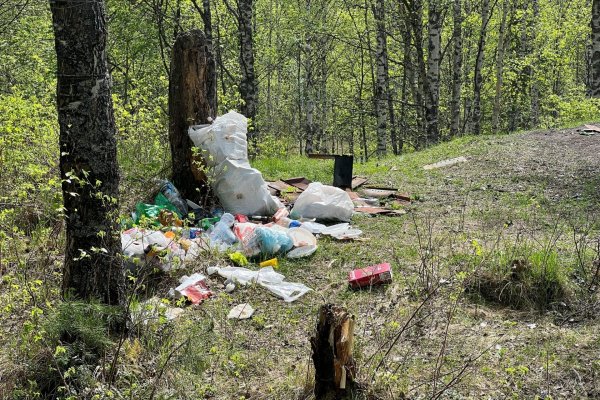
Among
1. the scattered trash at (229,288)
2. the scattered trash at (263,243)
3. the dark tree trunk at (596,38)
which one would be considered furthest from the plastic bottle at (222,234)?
the dark tree trunk at (596,38)

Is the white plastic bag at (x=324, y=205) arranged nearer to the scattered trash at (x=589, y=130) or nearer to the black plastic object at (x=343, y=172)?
the black plastic object at (x=343, y=172)

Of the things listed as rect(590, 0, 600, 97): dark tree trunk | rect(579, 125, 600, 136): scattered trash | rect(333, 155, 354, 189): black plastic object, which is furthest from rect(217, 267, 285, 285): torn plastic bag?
rect(590, 0, 600, 97): dark tree trunk

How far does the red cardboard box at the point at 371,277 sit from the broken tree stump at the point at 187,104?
2564 mm

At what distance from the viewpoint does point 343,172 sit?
8.22 m

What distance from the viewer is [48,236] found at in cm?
459

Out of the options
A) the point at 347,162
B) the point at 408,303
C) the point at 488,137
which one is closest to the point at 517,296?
the point at 408,303

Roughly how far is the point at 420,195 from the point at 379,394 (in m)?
5.35

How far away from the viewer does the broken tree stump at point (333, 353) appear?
9.67 feet

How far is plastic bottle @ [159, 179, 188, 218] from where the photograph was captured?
625 centimetres

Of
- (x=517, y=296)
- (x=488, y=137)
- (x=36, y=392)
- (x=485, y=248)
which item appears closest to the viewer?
(x=36, y=392)

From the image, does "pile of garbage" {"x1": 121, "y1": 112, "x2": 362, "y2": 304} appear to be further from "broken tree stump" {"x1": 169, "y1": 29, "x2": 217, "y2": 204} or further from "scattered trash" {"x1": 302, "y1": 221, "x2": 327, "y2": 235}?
"broken tree stump" {"x1": 169, "y1": 29, "x2": 217, "y2": 204}

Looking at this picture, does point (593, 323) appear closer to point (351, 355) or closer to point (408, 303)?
point (408, 303)

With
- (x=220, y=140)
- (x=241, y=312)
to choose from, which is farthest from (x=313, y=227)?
(x=241, y=312)

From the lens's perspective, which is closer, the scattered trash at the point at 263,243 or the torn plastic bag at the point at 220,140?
the scattered trash at the point at 263,243
